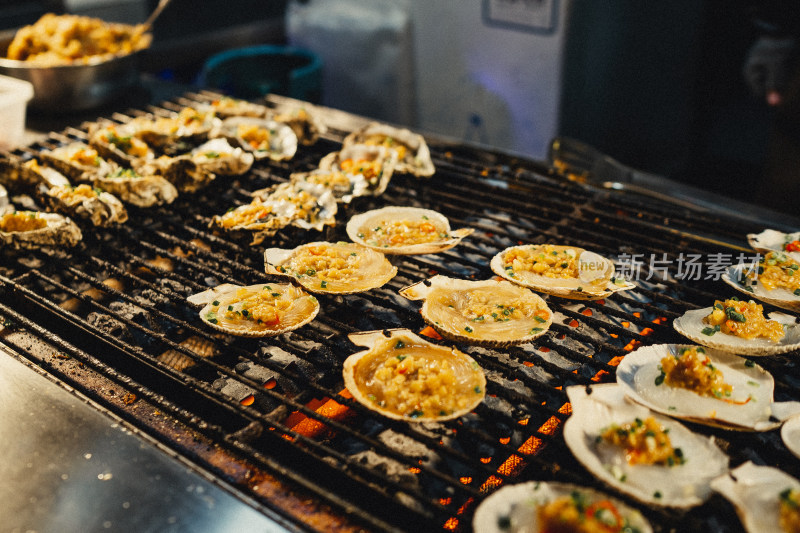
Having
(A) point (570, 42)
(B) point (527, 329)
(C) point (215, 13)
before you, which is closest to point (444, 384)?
(B) point (527, 329)

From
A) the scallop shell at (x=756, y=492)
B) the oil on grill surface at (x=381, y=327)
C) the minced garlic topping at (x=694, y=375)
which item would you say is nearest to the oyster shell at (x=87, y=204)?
the oil on grill surface at (x=381, y=327)

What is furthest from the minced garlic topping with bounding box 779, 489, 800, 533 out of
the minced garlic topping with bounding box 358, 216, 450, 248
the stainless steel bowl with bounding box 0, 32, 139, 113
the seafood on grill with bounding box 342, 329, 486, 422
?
the stainless steel bowl with bounding box 0, 32, 139, 113

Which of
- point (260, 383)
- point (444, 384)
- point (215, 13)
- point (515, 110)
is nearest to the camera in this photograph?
point (444, 384)

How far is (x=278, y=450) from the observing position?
2.38 metres

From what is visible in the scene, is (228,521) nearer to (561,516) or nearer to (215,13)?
(561,516)

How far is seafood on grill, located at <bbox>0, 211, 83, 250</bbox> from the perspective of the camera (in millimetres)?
3418

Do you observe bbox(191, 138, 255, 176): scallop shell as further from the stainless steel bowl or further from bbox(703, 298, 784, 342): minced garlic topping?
bbox(703, 298, 784, 342): minced garlic topping

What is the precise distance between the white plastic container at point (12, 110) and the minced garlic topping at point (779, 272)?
16.2 ft

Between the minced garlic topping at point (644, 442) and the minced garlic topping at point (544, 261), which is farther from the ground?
the minced garlic topping at point (544, 261)

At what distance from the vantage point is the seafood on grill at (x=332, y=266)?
3.12 m

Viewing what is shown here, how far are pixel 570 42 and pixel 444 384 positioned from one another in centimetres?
515

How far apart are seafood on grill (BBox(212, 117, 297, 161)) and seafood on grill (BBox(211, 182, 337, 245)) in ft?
2.12

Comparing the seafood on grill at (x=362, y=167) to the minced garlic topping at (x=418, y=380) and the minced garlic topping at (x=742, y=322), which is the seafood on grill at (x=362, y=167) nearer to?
the minced garlic topping at (x=418, y=380)

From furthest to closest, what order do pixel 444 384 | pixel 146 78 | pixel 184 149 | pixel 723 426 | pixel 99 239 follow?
pixel 146 78, pixel 184 149, pixel 99 239, pixel 444 384, pixel 723 426
